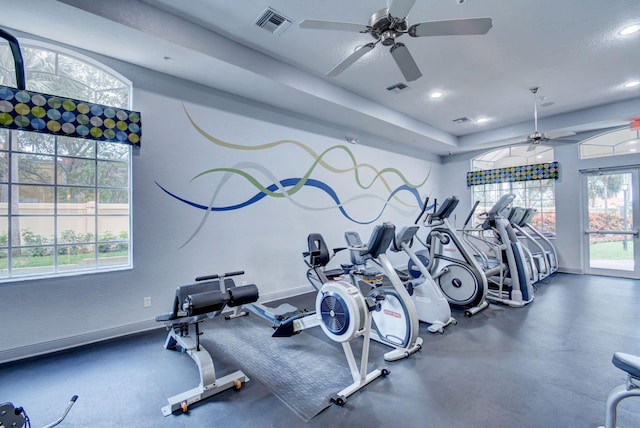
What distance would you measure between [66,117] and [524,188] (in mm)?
8793

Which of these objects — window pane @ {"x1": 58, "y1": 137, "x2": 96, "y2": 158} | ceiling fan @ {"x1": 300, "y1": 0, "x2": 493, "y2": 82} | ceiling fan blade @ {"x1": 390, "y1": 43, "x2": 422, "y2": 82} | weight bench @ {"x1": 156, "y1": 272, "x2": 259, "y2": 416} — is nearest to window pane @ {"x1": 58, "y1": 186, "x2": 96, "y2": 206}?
window pane @ {"x1": 58, "y1": 137, "x2": 96, "y2": 158}

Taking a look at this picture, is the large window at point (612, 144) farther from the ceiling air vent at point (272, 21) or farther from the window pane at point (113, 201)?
the window pane at point (113, 201)

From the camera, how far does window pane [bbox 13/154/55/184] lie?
116 inches

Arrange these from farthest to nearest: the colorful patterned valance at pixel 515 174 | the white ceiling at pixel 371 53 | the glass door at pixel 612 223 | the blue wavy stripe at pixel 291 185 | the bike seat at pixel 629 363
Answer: the colorful patterned valance at pixel 515 174 → the glass door at pixel 612 223 → the blue wavy stripe at pixel 291 185 → the white ceiling at pixel 371 53 → the bike seat at pixel 629 363

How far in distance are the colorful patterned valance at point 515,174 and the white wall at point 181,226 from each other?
4.74 m

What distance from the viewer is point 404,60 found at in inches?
102

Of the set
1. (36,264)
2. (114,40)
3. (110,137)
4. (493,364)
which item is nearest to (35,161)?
(110,137)

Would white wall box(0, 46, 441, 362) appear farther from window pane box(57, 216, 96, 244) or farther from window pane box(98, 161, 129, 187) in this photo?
window pane box(57, 216, 96, 244)

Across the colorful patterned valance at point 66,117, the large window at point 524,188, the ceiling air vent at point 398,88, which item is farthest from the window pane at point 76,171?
the large window at point 524,188

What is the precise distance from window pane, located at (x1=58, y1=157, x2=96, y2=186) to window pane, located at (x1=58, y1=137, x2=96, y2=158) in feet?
0.21

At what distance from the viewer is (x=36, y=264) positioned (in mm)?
3014

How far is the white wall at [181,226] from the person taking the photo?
9.84ft

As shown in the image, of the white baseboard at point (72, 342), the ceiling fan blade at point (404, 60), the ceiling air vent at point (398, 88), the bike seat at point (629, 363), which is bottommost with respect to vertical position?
the white baseboard at point (72, 342)

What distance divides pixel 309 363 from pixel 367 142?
4.96 metres
